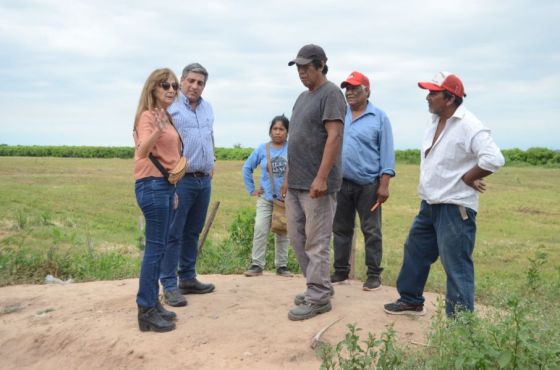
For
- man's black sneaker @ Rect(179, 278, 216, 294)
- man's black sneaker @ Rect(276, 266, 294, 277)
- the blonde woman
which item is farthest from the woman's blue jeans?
man's black sneaker @ Rect(276, 266, 294, 277)

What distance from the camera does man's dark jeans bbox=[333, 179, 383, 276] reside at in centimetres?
565

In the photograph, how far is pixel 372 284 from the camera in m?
5.87

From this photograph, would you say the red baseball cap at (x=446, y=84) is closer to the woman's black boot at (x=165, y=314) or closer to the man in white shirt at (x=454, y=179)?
the man in white shirt at (x=454, y=179)

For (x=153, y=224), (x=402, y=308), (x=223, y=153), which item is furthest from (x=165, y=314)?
(x=223, y=153)

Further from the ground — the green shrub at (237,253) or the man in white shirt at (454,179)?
the man in white shirt at (454,179)

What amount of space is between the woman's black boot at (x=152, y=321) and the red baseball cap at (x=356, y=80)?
2678 millimetres

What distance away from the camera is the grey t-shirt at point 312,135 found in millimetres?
4570

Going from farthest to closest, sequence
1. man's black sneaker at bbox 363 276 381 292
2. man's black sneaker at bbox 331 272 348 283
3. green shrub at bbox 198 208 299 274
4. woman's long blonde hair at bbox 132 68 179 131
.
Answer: green shrub at bbox 198 208 299 274, man's black sneaker at bbox 331 272 348 283, man's black sneaker at bbox 363 276 381 292, woman's long blonde hair at bbox 132 68 179 131

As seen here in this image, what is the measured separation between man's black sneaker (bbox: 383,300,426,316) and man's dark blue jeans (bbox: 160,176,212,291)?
5.96ft

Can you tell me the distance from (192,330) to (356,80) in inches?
107

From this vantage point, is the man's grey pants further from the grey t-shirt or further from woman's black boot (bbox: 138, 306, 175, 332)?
woman's black boot (bbox: 138, 306, 175, 332)

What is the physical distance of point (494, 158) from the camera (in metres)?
4.07

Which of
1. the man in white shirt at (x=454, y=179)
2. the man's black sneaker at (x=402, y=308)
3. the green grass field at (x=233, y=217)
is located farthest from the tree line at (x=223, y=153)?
the man in white shirt at (x=454, y=179)

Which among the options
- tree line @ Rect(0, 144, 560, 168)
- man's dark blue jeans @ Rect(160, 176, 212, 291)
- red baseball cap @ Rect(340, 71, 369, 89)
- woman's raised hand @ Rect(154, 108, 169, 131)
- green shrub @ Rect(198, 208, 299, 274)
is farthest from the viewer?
tree line @ Rect(0, 144, 560, 168)
